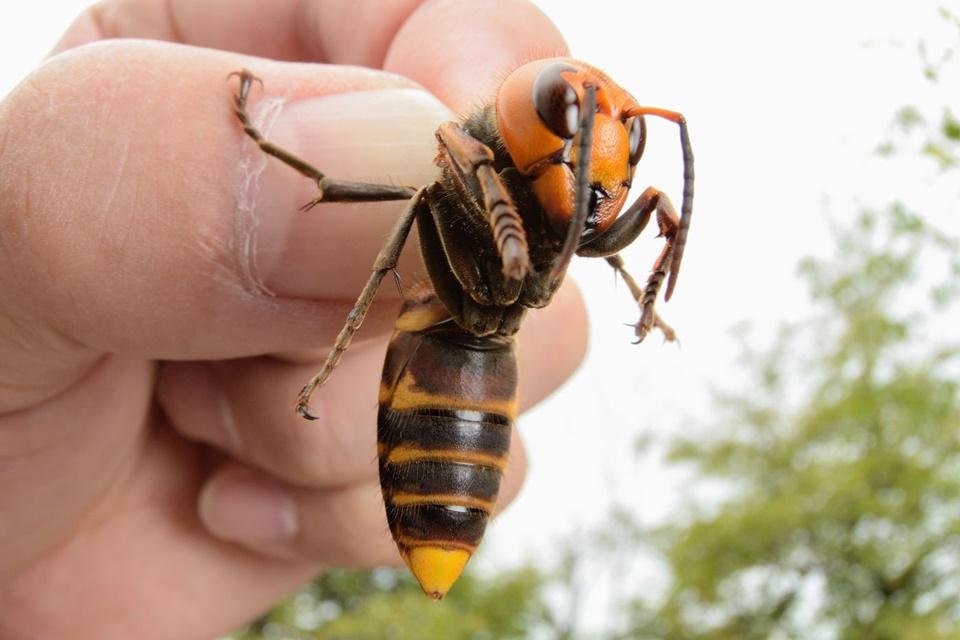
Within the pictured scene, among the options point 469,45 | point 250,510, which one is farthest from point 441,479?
point 250,510

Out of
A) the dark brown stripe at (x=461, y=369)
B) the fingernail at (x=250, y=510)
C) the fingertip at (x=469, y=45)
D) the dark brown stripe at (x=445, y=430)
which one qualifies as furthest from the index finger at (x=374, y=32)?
the fingernail at (x=250, y=510)

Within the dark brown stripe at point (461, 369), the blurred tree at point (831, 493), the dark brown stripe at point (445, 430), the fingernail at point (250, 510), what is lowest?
the blurred tree at point (831, 493)

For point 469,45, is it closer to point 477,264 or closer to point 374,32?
point 374,32

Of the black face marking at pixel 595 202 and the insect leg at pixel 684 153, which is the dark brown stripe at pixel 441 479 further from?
the insect leg at pixel 684 153

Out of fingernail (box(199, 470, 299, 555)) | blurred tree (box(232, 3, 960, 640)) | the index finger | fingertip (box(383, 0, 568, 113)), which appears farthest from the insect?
blurred tree (box(232, 3, 960, 640))

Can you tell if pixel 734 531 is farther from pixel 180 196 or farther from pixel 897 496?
pixel 180 196

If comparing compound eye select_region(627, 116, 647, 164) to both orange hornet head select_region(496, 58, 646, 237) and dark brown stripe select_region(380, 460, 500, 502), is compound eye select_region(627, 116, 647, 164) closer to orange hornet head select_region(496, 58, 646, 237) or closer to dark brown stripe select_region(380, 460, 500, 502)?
orange hornet head select_region(496, 58, 646, 237)
